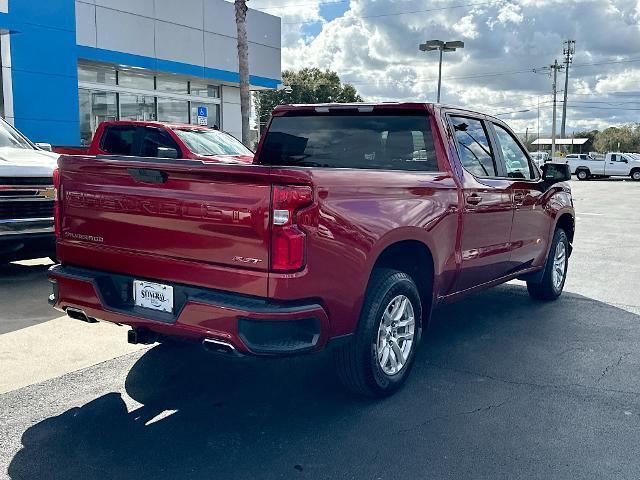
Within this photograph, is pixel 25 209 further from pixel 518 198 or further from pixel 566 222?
pixel 566 222

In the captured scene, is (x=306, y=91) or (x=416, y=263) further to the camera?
(x=306, y=91)

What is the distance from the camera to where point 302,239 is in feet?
10.9

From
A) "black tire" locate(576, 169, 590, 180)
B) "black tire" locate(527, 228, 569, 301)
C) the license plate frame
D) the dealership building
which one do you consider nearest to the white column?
the dealership building

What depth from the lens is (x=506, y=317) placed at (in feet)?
20.4

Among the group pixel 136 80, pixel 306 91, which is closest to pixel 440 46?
pixel 136 80

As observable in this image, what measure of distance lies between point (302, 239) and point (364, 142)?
5.97 feet

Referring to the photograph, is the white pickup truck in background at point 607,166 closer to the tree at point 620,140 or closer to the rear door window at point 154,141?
the rear door window at point 154,141

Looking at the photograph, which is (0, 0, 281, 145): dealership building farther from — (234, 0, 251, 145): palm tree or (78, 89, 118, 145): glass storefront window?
(234, 0, 251, 145): palm tree

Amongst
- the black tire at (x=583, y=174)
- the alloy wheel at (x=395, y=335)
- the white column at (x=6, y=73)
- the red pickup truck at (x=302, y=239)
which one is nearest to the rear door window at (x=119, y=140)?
the white column at (x=6, y=73)

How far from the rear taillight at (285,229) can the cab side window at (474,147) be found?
2.06 m

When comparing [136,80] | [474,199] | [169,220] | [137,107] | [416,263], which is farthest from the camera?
[137,107]

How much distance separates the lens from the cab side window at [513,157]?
5730 mm

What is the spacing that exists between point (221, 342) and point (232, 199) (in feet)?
2.45

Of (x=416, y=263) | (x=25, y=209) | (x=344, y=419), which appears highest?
(x=25, y=209)
